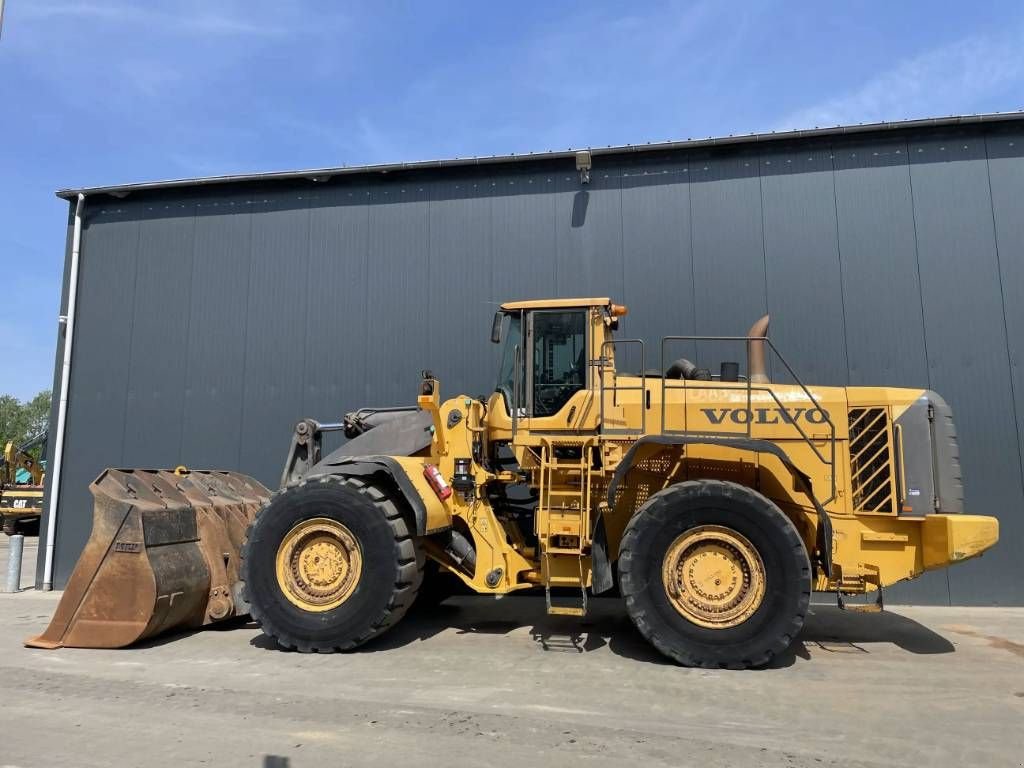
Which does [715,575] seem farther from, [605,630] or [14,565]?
[14,565]

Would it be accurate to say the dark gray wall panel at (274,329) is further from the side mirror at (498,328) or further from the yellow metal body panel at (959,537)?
the yellow metal body panel at (959,537)

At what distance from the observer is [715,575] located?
582 centimetres

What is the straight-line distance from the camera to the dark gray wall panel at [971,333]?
8.96 meters

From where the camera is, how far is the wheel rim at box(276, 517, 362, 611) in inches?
250

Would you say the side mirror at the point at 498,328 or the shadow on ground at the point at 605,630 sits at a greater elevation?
the side mirror at the point at 498,328

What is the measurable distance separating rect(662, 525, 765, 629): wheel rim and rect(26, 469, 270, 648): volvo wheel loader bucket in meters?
4.58

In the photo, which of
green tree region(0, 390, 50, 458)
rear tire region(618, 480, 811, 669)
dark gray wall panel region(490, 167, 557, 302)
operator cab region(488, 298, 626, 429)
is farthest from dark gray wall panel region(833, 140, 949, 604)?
green tree region(0, 390, 50, 458)

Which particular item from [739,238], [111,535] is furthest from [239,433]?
[739,238]

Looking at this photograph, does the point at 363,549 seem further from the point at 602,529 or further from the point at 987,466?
the point at 987,466

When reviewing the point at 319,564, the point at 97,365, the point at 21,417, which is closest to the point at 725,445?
the point at 319,564

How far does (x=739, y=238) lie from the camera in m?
9.96

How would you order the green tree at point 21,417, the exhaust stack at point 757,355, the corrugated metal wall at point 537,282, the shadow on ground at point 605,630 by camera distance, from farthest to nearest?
1. the green tree at point 21,417
2. the corrugated metal wall at point 537,282
3. the exhaust stack at point 757,355
4. the shadow on ground at point 605,630

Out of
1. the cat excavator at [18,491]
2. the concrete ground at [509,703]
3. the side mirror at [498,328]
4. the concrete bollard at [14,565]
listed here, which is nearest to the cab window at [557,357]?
the side mirror at [498,328]

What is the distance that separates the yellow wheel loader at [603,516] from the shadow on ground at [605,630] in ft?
1.84
